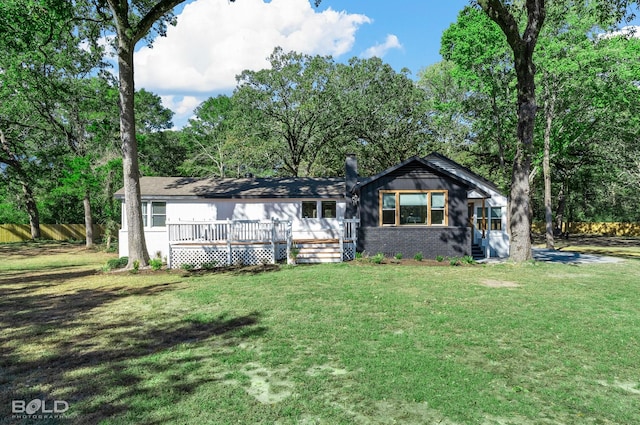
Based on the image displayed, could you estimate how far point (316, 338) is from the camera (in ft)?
20.8

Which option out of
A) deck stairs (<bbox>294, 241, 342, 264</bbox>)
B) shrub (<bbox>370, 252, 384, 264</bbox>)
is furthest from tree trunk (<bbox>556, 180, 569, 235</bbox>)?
deck stairs (<bbox>294, 241, 342, 264</bbox>)

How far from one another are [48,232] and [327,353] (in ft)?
122

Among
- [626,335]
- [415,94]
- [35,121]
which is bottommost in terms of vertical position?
[626,335]

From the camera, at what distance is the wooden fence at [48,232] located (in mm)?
32375

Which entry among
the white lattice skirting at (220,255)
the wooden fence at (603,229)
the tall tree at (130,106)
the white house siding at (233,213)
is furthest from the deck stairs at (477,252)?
the wooden fence at (603,229)

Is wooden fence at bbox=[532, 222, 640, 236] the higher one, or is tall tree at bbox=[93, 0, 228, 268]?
tall tree at bbox=[93, 0, 228, 268]

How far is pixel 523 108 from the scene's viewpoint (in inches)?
611

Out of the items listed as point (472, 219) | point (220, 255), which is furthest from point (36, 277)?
point (472, 219)

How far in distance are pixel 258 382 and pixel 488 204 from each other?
55.9ft

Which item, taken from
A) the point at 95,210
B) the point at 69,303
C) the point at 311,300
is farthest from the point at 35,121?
the point at 311,300

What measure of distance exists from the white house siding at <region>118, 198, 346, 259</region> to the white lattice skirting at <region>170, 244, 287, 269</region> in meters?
2.69

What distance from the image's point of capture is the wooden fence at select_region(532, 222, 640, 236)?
41.1m

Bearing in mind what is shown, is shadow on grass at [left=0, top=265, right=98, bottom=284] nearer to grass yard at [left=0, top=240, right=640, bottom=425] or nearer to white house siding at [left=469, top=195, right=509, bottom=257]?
grass yard at [left=0, top=240, right=640, bottom=425]

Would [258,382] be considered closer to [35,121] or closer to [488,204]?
[488,204]
